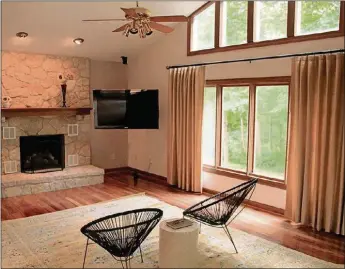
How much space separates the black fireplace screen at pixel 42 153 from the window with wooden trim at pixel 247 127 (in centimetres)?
294

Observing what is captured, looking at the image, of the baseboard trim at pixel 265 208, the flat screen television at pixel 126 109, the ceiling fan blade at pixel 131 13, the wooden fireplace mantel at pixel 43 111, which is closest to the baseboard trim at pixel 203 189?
the baseboard trim at pixel 265 208

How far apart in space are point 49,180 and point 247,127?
139 inches

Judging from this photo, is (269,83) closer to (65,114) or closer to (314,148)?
(314,148)

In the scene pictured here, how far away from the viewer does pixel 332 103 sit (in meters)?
4.20

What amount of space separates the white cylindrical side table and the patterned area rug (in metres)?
0.23

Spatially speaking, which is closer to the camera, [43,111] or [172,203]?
[172,203]

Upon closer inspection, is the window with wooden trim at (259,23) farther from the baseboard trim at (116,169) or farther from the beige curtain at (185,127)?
the baseboard trim at (116,169)

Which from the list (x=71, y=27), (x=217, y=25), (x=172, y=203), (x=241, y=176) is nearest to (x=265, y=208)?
(x=241, y=176)

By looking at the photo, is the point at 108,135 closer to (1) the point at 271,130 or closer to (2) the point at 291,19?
(1) the point at 271,130

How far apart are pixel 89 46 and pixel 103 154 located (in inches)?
91.4

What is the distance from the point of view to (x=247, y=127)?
18.1 ft

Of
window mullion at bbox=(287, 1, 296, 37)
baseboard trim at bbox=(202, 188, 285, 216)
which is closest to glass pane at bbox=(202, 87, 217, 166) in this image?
baseboard trim at bbox=(202, 188, 285, 216)

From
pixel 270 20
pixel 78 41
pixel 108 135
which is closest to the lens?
pixel 270 20

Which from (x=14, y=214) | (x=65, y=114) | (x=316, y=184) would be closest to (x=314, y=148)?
(x=316, y=184)
